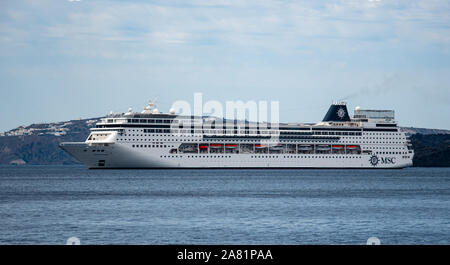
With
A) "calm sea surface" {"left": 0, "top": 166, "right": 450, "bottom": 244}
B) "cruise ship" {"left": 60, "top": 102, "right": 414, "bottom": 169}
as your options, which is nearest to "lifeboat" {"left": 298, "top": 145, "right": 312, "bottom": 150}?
"cruise ship" {"left": 60, "top": 102, "right": 414, "bottom": 169}

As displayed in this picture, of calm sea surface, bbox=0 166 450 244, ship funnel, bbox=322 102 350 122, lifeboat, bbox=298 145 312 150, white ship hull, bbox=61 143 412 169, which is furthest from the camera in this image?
ship funnel, bbox=322 102 350 122

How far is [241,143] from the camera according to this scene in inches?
3250

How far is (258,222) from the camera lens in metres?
25.7

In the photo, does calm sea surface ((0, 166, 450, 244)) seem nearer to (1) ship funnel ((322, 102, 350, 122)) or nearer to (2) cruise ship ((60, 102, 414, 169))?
(2) cruise ship ((60, 102, 414, 169))

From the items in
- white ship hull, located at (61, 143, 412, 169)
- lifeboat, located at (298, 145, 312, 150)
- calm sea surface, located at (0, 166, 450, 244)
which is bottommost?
calm sea surface, located at (0, 166, 450, 244)

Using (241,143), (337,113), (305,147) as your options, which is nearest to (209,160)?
(241,143)

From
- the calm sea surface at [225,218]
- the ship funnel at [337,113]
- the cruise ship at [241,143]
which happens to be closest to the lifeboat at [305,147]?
the cruise ship at [241,143]

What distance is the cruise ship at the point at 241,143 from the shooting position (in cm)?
7700

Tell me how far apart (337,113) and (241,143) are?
64.3ft

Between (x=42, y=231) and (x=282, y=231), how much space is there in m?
8.54

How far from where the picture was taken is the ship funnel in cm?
9506
